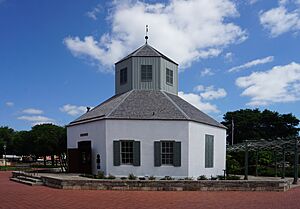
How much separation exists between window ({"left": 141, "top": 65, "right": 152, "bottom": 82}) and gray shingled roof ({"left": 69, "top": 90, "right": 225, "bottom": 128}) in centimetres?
97

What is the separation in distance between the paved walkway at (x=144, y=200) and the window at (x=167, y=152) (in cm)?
609

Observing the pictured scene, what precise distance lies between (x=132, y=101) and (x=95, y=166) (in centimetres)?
512

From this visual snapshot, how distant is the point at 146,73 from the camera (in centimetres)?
2880

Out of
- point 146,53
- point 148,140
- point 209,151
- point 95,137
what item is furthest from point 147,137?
point 146,53

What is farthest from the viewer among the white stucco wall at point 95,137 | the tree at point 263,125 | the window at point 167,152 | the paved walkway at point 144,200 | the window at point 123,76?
the tree at point 263,125

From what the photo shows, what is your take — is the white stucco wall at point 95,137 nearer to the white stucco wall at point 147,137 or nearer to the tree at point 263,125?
the white stucco wall at point 147,137

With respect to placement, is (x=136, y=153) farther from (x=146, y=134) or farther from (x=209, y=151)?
(x=209, y=151)

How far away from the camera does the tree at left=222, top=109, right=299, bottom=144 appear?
73125 mm

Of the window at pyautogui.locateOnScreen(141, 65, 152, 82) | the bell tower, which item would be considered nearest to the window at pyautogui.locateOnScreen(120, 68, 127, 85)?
the bell tower

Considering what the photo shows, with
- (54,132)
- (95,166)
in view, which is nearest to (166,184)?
(95,166)

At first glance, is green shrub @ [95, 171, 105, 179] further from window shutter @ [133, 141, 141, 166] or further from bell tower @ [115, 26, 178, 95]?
bell tower @ [115, 26, 178, 95]

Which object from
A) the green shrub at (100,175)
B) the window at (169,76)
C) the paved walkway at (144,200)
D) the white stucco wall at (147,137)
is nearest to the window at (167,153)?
the white stucco wall at (147,137)

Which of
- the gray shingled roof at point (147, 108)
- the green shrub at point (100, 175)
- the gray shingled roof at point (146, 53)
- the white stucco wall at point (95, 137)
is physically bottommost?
the green shrub at point (100, 175)

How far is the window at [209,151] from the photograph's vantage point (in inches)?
1050
